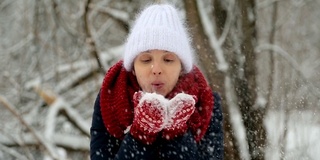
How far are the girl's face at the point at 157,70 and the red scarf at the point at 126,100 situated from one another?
0.04 metres

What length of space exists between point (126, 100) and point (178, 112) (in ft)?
0.61

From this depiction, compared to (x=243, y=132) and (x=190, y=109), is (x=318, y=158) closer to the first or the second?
(x=243, y=132)

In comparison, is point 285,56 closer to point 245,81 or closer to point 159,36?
point 245,81

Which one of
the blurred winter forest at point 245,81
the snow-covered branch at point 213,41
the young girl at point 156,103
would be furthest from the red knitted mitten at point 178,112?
the snow-covered branch at point 213,41

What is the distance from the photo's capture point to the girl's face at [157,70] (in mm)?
1559

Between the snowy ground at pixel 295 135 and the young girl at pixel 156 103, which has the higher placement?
the snowy ground at pixel 295 135

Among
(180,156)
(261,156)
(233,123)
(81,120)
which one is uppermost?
(81,120)

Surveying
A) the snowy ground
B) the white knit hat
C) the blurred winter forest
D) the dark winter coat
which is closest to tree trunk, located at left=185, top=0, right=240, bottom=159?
the blurred winter forest

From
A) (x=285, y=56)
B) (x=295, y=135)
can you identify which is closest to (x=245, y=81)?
(x=295, y=135)

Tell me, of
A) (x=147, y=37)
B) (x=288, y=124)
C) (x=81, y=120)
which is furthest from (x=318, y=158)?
(x=147, y=37)

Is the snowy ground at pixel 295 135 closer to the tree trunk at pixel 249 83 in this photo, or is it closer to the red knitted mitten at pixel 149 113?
the tree trunk at pixel 249 83

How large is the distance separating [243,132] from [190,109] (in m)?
1.37

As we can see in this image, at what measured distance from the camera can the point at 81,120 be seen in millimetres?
3822

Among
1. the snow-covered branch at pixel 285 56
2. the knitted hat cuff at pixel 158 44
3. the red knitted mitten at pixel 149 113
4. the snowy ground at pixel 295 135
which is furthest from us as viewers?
the snow-covered branch at pixel 285 56
